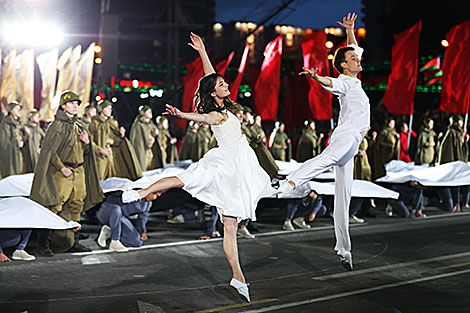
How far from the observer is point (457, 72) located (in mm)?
16656

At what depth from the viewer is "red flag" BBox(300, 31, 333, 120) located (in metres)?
17.1

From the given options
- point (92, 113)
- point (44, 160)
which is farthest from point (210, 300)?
point (92, 113)

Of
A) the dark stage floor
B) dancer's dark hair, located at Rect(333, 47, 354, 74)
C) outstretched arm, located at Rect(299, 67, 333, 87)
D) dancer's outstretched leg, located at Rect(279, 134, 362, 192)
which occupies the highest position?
dancer's dark hair, located at Rect(333, 47, 354, 74)

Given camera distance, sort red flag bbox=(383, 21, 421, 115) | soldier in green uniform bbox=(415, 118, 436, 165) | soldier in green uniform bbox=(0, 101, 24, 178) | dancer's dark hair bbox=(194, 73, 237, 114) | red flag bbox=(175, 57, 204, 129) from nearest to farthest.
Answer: dancer's dark hair bbox=(194, 73, 237, 114) → soldier in green uniform bbox=(0, 101, 24, 178) → red flag bbox=(383, 21, 421, 115) → soldier in green uniform bbox=(415, 118, 436, 165) → red flag bbox=(175, 57, 204, 129)

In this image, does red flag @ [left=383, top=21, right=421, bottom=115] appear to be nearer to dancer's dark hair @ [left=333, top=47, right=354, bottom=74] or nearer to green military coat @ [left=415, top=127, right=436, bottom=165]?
green military coat @ [left=415, top=127, right=436, bottom=165]

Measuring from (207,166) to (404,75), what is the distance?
10.9 metres

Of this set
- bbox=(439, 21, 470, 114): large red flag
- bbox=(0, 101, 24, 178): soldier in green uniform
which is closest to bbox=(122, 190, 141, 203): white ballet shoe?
bbox=(0, 101, 24, 178): soldier in green uniform

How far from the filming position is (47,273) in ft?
27.7

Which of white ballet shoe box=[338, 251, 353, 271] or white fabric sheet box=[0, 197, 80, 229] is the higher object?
white fabric sheet box=[0, 197, 80, 229]

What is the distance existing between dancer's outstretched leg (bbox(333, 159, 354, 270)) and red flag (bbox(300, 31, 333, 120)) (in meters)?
9.12

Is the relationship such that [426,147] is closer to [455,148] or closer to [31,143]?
[455,148]

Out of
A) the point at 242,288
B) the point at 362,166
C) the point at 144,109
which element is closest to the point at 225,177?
the point at 242,288

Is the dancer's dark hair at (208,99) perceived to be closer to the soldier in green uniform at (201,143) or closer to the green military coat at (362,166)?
the green military coat at (362,166)

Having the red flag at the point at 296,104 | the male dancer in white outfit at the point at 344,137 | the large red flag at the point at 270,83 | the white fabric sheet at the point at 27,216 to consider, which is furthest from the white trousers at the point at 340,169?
the red flag at the point at 296,104
